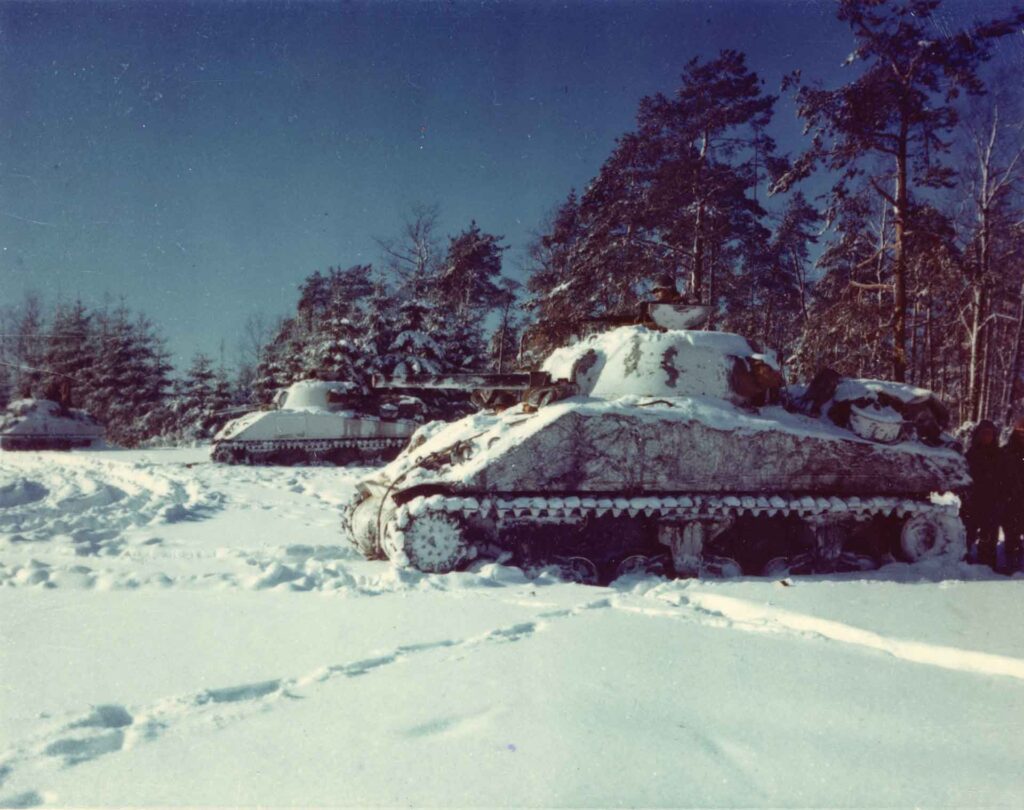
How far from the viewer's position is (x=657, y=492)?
218 inches

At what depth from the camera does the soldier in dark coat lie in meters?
6.39

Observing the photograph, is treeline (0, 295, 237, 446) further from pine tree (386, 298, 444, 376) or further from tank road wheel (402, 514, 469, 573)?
tank road wheel (402, 514, 469, 573)

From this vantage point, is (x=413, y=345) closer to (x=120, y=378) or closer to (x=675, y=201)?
(x=675, y=201)

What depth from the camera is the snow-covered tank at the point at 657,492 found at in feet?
17.5

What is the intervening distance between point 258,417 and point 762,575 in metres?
12.4

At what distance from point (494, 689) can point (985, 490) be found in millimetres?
6032

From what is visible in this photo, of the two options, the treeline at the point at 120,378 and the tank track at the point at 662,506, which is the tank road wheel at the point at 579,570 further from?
the treeline at the point at 120,378

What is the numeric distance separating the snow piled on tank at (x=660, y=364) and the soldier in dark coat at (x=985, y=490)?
232cm

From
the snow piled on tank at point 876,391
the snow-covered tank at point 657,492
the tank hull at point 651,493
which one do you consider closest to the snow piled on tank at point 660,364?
the snow-covered tank at point 657,492

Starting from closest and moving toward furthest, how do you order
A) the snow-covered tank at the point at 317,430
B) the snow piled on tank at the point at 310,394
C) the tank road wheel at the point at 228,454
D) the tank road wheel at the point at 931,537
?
the tank road wheel at the point at 931,537 → the tank road wheel at the point at 228,454 → the snow-covered tank at the point at 317,430 → the snow piled on tank at the point at 310,394

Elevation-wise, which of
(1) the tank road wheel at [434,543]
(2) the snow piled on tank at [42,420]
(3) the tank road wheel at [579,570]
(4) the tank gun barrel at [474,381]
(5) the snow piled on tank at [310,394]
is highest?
(5) the snow piled on tank at [310,394]

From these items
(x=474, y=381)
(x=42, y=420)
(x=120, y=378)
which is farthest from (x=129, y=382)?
(x=474, y=381)

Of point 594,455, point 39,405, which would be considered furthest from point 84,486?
point 39,405

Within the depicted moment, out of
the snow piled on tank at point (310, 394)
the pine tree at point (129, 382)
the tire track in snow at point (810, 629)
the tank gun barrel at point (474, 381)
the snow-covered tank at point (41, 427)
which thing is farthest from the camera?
the pine tree at point (129, 382)
